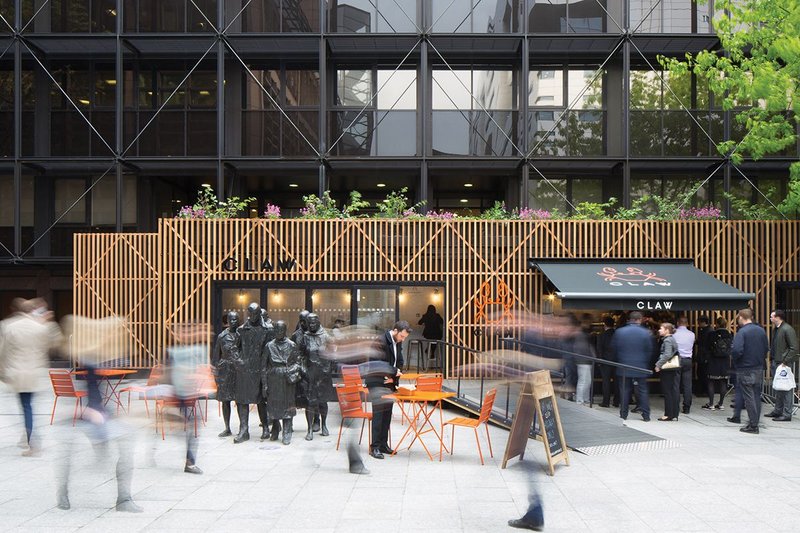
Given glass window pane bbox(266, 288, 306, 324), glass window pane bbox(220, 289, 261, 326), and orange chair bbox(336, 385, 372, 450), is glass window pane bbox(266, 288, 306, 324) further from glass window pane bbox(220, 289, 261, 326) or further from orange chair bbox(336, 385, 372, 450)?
orange chair bbox(336, 385, 372, 450)

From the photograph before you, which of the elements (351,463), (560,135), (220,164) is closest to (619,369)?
(351,463)

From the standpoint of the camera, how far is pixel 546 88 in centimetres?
2053

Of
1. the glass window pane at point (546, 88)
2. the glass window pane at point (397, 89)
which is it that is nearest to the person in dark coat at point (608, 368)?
the glass window pane at point (546, 88)

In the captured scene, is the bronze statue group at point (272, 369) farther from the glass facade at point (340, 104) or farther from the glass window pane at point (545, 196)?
the glass window pane at point (545, 196)

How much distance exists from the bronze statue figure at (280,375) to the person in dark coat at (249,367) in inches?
6.6

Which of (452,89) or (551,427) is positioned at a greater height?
(452,89)

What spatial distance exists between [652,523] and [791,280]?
1093 centimetres

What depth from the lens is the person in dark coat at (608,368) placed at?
500 inches

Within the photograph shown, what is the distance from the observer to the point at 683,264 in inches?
589

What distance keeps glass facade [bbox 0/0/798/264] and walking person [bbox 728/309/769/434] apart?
29.1 ft

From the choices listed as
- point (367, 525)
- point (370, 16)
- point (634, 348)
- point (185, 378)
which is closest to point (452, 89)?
point (370, 16)

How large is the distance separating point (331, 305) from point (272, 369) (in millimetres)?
6158

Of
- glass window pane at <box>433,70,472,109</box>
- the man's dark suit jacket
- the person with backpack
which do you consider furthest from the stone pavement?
glass window pane at <box>433,70,472,109</box>

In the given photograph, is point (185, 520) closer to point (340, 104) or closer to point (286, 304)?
point (286, 304)
